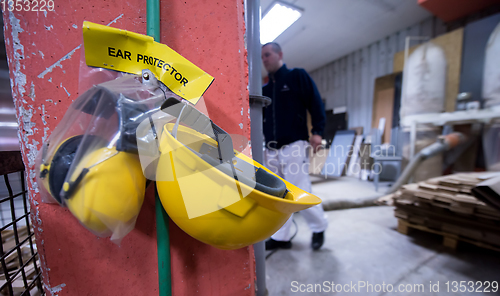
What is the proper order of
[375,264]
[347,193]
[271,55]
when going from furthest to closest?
[347,193] < [271,55] < [375,264]

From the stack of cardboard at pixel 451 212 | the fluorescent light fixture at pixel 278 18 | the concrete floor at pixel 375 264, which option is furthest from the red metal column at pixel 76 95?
the fluorescent light fixture at pixel 278 18

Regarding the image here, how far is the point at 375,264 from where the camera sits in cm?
111

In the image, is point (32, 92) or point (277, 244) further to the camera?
point (277, 244)

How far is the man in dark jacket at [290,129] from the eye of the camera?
4.17 ft

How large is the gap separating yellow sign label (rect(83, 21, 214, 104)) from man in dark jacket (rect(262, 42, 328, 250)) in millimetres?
1012

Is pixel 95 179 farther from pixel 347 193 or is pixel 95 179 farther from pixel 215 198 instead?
pixel 347 193

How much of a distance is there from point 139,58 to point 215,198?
29 cm

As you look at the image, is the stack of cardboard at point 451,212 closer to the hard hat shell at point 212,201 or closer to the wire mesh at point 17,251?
the hard hat shell at point 212,201

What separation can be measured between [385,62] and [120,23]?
4.09 meters

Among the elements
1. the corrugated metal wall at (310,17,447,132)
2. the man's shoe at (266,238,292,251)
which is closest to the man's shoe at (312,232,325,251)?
the man's shoe at (266,238,292,251)

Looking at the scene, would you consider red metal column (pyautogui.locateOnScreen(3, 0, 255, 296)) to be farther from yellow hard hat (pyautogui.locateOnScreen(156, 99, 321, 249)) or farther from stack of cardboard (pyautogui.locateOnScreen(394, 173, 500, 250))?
stack of cardboard (pyautogui.locateOnScreen(394, 173, 500, 250))

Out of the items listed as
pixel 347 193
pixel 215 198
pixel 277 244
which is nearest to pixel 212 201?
pixel 215 198

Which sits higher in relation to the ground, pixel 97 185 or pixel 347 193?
pixel 97 185

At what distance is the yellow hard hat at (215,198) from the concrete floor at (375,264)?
2.92ft
